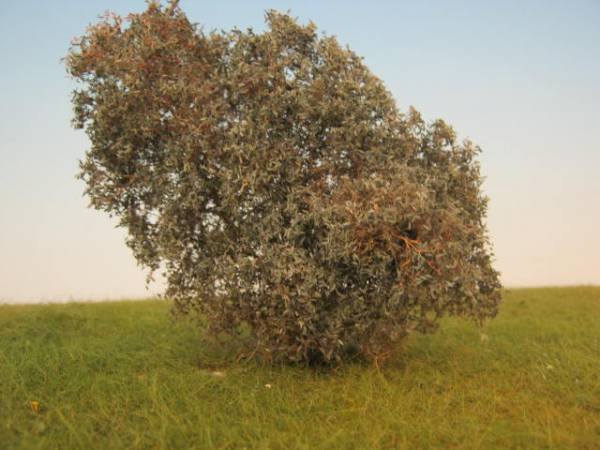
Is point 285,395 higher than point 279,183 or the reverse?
the reverse

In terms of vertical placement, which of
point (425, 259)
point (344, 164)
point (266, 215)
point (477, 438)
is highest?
point (344, 164)

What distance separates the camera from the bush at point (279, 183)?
13.8 meters

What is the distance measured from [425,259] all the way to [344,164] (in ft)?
9.85

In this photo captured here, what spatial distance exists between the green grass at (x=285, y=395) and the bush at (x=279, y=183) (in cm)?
119

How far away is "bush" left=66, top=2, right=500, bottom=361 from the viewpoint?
45.1 ft

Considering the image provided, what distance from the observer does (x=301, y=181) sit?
14.8 metres

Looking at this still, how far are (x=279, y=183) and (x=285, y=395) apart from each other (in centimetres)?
471

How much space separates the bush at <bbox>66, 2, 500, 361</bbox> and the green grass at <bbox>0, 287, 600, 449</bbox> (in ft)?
3.91

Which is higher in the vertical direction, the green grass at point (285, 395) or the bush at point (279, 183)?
the bush at point (279, 183)

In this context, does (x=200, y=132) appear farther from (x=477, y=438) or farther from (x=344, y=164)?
(x=477, y=438)

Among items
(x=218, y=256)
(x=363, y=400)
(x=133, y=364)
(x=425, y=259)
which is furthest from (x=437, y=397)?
(x=133, y=364)

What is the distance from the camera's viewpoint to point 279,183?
48.0 ft

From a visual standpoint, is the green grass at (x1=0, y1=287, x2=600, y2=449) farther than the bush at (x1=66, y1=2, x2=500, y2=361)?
No

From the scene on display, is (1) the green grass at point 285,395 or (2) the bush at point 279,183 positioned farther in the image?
(2) the bush at point 279,183
